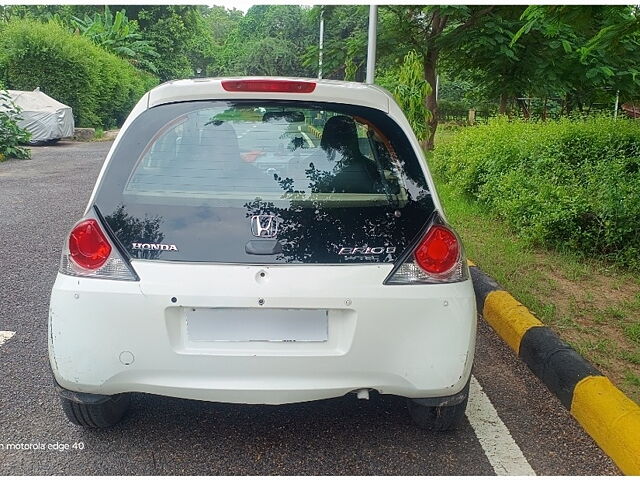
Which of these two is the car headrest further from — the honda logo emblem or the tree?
the tree

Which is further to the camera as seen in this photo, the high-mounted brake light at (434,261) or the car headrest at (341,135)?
the car headrest at (341,135)

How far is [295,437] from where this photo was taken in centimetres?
282

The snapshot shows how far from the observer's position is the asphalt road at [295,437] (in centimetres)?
261

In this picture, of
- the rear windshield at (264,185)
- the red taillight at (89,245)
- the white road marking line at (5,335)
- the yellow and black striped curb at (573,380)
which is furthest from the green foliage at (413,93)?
the red taillight at (89,245)

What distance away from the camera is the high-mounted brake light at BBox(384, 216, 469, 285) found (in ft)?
8.23

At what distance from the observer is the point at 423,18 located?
12.4 meters

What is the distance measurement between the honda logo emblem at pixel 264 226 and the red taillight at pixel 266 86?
572 mm

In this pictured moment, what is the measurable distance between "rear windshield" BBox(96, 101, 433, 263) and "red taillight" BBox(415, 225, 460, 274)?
0.21 feet

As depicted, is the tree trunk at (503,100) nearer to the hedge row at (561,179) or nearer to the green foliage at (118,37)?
the hedge row at (561,179)

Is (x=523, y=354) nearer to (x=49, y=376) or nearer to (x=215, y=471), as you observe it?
(x=215, y=471)

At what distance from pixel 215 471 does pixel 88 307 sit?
809mm

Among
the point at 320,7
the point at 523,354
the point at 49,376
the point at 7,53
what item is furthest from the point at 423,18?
the point at 7,53

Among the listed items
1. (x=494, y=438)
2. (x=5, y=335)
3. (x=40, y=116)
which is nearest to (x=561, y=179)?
(x=494, y=438)

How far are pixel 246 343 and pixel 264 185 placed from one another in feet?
2.15
